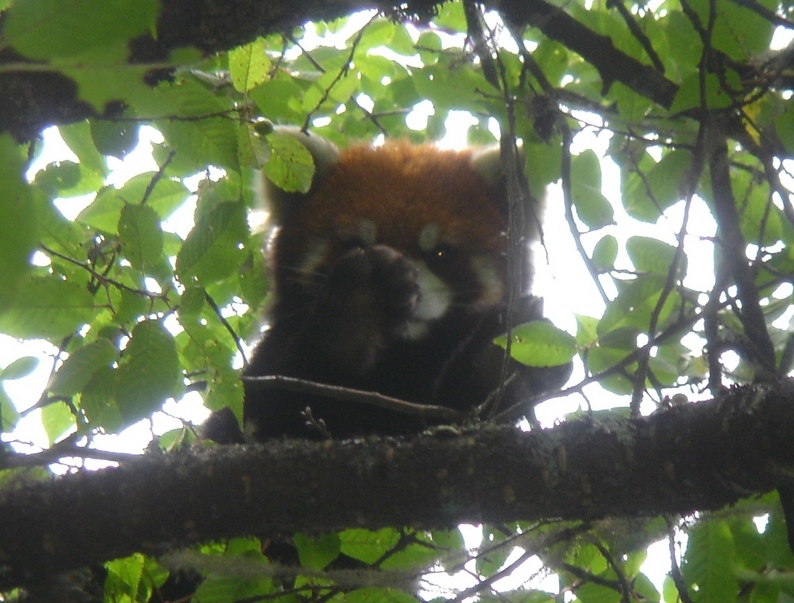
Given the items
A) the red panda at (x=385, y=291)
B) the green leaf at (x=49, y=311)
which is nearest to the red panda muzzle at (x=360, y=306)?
the red panda at (x=385, y=291)

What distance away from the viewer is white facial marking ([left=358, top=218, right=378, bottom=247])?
3.06 meters

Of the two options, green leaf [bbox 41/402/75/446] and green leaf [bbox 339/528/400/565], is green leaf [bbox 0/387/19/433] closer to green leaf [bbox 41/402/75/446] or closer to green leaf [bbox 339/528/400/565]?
green leaf [bbox 41/402/75/446]

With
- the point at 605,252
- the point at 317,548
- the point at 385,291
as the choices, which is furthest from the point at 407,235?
the point at 317,548

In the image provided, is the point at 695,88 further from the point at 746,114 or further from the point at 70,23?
the point at 70,23

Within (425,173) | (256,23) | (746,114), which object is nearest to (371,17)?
(256,23)

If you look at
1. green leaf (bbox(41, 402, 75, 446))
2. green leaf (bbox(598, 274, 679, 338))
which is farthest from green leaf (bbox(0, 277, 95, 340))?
green leaf (bbox(598, 274, 679, 338))

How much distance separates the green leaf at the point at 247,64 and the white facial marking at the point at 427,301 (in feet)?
3.36

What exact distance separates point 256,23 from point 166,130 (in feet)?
1.37

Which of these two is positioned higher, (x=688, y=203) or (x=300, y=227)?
(x=300, y=227)

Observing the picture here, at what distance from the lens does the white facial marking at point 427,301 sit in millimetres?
2875

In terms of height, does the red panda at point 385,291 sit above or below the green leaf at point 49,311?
above

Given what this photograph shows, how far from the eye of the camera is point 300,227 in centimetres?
315

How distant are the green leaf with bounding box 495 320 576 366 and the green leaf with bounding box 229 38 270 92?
0.95m

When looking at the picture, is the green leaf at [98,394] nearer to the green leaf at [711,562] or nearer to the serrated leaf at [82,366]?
the serrated leaf at [82,366]
